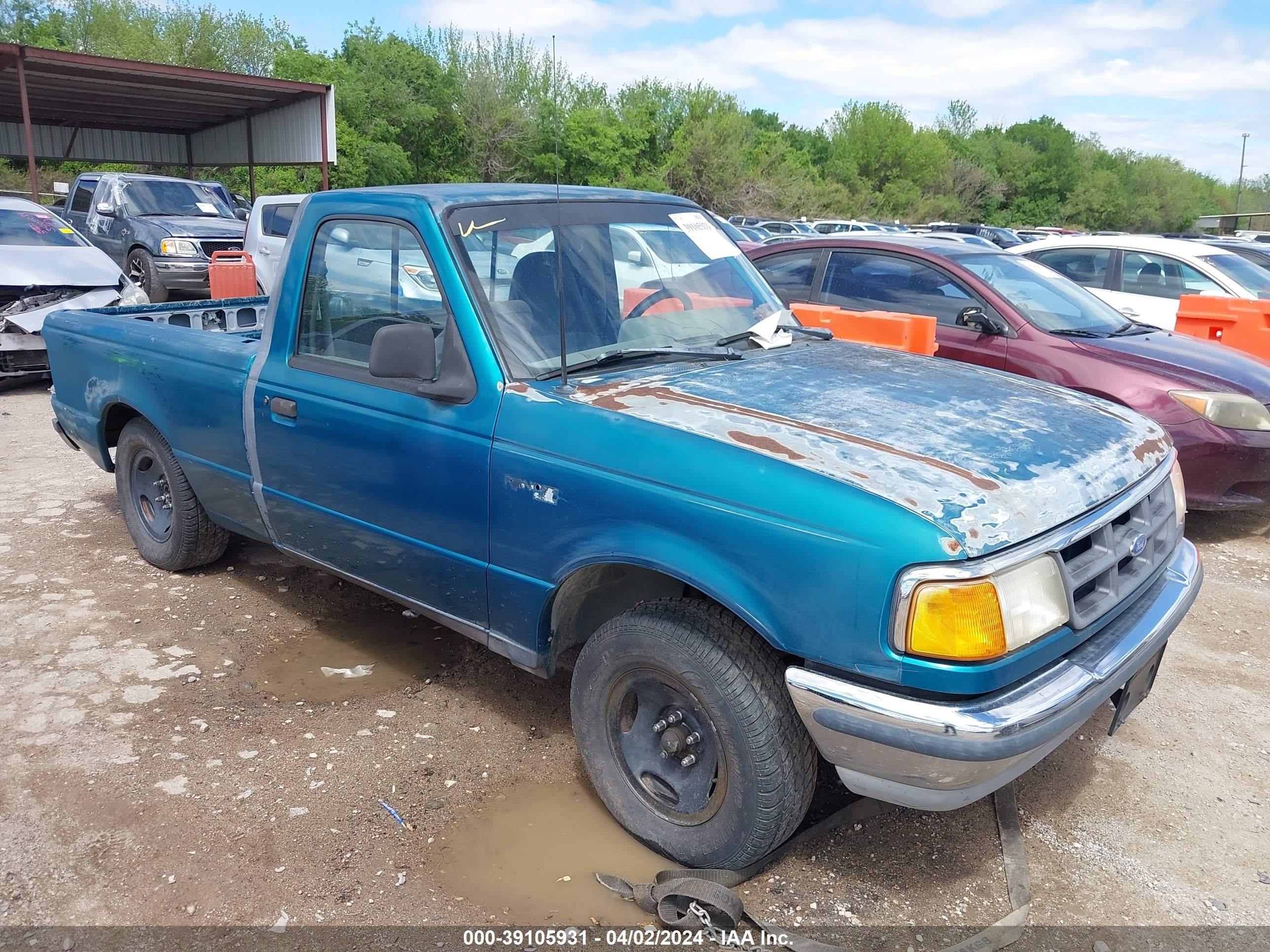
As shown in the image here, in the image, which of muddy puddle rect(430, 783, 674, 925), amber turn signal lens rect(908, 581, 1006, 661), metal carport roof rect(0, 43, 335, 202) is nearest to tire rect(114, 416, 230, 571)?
muddy puddle rect(430, 783, 674, 925)

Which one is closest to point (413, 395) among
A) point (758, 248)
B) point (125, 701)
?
point (125, 701)

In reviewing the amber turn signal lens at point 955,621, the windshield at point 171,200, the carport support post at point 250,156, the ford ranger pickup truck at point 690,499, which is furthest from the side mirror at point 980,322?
the carport support post at point 250,156

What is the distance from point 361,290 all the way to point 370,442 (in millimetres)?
608

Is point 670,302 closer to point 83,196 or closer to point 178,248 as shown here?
point 178,248

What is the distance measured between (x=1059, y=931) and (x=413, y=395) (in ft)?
8.06

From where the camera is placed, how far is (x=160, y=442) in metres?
4.64

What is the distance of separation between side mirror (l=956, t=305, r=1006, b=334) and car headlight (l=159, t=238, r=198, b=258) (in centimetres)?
1019

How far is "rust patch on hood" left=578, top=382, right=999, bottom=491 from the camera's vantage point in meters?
2.43

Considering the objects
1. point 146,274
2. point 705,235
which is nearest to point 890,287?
point 705,235

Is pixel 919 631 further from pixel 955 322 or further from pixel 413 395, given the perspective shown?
pixel 955 322

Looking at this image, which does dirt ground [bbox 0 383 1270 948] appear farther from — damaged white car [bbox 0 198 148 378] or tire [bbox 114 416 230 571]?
damaged white car [bbox 0 198 148 378]

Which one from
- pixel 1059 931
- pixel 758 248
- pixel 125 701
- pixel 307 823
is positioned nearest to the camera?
pixel 1059 931

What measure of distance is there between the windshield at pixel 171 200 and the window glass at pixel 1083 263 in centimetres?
1117

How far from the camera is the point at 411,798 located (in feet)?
10.3
